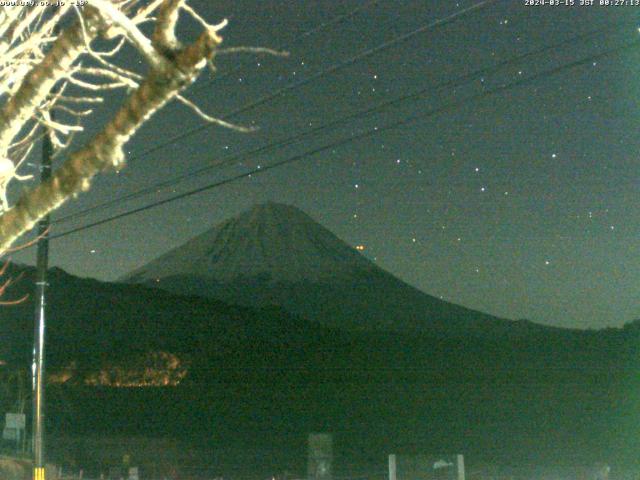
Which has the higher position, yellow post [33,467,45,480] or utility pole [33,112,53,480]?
utility pole [33,112,53,480]

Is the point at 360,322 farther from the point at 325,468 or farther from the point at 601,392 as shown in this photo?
the point at 325,468

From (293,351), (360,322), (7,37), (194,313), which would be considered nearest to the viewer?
(7,37)

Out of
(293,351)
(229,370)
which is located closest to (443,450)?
(229,370)

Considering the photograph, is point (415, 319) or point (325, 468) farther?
point (415, 319)

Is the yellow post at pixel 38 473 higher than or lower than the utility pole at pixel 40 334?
lower

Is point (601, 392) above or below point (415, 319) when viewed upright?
below

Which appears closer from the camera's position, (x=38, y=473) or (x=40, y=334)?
(x=38, y=473)

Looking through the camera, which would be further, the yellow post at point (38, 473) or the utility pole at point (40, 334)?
the utility pole at point (40, 334)

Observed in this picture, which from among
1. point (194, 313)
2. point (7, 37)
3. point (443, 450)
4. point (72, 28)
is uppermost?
point (194, 313)

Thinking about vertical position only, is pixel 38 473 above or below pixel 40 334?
below

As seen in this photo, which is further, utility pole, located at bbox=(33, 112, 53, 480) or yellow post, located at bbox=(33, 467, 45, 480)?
utility pole, located at bbox=(33, 112, 53, 480)

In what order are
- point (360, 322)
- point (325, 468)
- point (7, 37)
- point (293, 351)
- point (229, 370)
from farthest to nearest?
point (360, 322), point (293, 351), point (229, 370), point (325, 468), point (7, 37)
